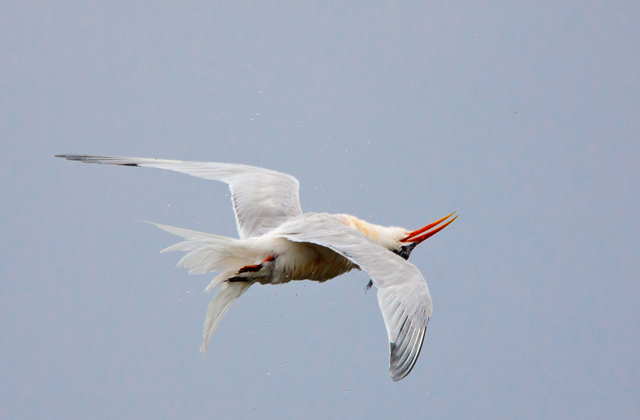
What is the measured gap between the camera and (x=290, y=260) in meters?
2.59

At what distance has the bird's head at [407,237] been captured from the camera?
3.10m

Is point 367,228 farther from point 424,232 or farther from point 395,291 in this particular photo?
point 395,291

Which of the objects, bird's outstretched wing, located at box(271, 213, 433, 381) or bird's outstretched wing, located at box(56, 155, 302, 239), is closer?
bird's outstretched wing, located at box(271, 213, 433, 381)

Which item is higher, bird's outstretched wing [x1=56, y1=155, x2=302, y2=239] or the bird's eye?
bird's outstretched wing [x1=56, y1=155, x2=302, y2=239]

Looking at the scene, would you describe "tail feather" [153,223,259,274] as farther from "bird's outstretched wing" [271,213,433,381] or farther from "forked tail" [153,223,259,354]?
"bird's outstretched wing" [271,213,433,381]

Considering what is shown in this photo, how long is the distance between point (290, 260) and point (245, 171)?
0.69 m

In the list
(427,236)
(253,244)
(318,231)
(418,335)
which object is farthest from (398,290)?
(427,236)

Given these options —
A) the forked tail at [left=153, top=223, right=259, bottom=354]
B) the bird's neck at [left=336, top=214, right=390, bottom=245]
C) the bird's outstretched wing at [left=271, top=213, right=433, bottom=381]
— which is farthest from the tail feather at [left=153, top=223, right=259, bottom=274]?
the bird's neck at [left=336, top=214, right=390, bottom=245]

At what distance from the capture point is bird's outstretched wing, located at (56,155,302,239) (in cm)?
287

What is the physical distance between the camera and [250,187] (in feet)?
9.93

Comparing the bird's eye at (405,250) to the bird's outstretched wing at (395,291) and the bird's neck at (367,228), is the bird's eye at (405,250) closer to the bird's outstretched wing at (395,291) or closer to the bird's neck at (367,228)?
the bird's neck at (367,228)

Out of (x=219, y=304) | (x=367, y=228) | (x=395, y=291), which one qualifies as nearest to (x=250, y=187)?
(x=367, y=228)

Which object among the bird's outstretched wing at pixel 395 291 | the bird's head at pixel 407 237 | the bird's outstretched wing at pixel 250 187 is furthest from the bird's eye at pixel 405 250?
the bird's outstretched wing at pixel 395 291

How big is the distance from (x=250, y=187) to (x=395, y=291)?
42.9 inches
